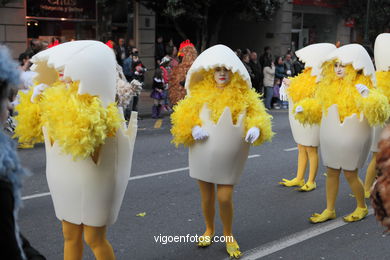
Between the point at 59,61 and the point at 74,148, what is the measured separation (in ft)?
2.14

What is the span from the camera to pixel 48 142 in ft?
12.0

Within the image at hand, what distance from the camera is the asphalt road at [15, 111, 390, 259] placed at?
15.6ft

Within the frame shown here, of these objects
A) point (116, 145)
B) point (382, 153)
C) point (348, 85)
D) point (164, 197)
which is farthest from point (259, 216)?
point (382, 153)

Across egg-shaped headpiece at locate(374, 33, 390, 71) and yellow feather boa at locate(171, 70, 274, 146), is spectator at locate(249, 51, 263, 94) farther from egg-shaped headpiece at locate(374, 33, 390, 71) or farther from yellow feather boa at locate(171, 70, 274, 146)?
yellow feather boa at locate(171, 70, 274, 146)

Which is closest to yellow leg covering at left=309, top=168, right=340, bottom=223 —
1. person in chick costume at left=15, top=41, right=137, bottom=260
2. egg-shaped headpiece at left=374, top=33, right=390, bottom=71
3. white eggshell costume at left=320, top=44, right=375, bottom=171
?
white eggshell costume at left=320, top=44, right=375, bottom=171

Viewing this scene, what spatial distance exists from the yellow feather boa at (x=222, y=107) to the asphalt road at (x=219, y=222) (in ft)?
3.62

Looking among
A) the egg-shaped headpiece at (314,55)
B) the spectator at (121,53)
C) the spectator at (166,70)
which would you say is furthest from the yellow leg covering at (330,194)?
the spectator at (121,53)

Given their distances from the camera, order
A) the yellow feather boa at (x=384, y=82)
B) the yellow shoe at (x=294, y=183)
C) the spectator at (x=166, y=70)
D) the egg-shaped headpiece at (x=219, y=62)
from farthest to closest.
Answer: the spectator at (x=166, y=70) → the yellow shoe at (x=294, y=183) → the yellow feather boa at (x=384, y=82) → the egg-shaped headpiece at (x=219, y=62)

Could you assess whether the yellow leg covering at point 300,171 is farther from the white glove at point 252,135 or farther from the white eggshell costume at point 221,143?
the white glove at point 252,135

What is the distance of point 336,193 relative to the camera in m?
5.55

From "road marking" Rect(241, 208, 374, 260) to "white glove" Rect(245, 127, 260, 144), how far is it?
1.10 m

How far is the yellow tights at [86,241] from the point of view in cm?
367

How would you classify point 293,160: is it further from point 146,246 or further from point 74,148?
point 74,148

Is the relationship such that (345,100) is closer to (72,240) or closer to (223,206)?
(223,206)
